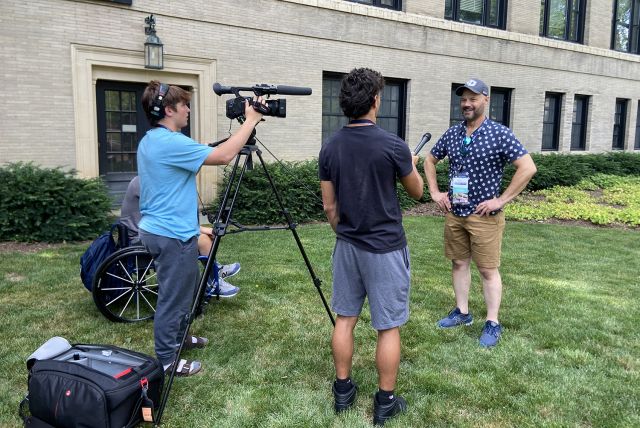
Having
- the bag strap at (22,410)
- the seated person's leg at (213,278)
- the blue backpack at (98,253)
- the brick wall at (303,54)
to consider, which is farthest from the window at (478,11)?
the bag strap at (22,410)

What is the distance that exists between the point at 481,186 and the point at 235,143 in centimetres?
195

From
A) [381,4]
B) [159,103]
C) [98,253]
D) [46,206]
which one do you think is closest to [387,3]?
[381,4]

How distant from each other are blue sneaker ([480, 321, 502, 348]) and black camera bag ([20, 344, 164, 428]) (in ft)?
7.74

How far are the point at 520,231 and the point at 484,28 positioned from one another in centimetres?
745

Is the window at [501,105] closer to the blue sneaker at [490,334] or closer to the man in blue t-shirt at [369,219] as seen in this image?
the blue sneaker at [490,334]

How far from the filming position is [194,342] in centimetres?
387

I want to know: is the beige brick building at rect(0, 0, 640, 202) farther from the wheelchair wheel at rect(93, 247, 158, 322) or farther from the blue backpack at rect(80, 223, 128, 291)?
the wheelchair wheel at rect(93, 247, 158, 322)

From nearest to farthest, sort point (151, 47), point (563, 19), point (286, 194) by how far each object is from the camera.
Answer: point (151, 47) < point (286, 194) < point (563, 19)

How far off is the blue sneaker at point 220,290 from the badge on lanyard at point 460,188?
6.92 feet

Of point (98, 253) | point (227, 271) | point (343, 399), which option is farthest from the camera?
point (227, 271)

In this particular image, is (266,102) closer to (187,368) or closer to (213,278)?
(187,368)

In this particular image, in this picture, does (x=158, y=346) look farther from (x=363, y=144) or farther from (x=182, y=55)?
(x=182, y=55)

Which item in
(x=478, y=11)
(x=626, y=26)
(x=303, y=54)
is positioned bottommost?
(x=303, y=54)

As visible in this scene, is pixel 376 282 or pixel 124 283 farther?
pixel 124 283
